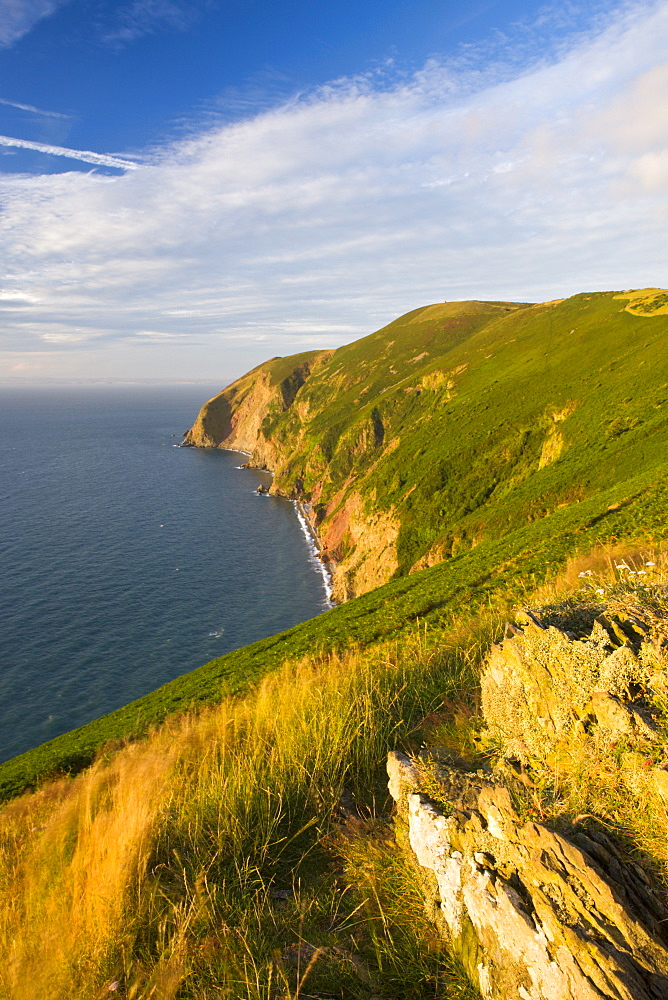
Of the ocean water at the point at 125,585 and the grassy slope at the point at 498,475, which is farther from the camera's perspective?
the ocean water at the point at 125,585

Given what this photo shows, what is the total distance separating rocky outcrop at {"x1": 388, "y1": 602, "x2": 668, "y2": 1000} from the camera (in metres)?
2.70

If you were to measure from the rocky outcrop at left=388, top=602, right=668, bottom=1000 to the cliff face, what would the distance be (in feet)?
104

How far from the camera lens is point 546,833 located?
3.15 m

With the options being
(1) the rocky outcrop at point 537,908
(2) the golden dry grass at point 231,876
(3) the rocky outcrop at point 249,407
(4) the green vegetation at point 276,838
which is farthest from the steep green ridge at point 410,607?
(3) the rocky outcrop at point 249,407

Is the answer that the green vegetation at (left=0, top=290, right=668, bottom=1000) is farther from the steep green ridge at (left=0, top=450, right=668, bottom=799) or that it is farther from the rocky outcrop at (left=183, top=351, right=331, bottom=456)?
the rocky outcrop at (left=183, top=351, right=331, bottom=456)

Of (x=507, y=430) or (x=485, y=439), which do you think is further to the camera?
(x=485, y=439)

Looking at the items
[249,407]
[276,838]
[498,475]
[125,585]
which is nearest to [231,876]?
[276,838]

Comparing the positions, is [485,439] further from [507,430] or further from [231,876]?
[231,876]

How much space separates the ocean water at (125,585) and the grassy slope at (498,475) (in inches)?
564

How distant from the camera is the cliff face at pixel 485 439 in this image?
38.7 meters

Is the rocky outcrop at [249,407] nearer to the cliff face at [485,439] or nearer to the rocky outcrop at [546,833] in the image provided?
the cliff face at [485,439]

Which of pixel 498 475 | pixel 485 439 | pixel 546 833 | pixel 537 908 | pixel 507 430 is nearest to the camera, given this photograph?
pixel 537 908

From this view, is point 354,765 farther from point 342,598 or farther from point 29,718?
point 342,598

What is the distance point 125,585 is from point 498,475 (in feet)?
137
